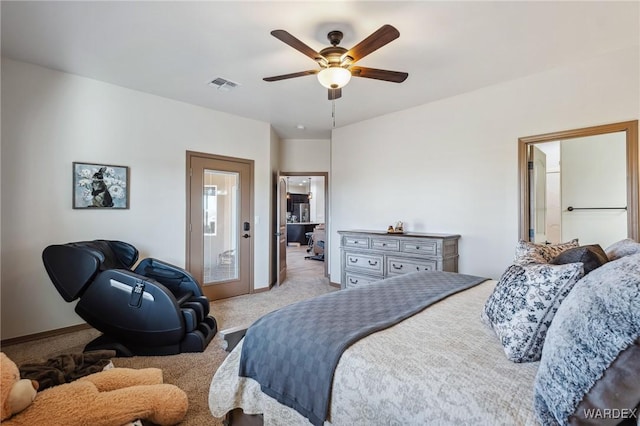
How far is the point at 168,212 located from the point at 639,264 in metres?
4.17

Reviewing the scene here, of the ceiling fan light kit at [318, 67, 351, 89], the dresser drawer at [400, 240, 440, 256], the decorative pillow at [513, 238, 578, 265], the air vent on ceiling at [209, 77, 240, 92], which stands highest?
the air vent on ceiling at [209, 77, 240, 92]

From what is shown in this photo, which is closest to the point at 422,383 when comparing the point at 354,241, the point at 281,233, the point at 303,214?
the point at 354,241

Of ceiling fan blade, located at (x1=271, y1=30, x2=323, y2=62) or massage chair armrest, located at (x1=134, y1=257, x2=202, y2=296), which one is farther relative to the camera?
massage chair armrest, located at (x1=134, y1=257, x2=202, y2=296)

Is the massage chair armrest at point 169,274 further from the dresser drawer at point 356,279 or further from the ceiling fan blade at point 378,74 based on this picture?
the ceiling fan blade at point 378,74

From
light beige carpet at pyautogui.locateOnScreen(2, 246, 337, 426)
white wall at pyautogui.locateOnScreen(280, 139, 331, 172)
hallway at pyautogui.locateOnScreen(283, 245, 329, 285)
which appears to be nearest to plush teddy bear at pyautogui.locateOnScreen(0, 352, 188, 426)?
light beige carpet at pyautogui.locateOnScreen(2, 246, 337, 426)

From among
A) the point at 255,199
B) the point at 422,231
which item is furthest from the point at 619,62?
the point at 255,199

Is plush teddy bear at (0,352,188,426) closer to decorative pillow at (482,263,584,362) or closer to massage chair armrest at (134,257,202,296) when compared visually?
massage chair armrest at (134,257,202,296)

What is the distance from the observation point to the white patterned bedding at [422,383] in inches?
36.1

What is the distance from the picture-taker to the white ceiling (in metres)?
2.15

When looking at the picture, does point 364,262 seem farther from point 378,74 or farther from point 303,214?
point 303,214

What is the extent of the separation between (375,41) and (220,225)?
3361mm

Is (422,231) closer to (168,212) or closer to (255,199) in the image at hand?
(255,199)

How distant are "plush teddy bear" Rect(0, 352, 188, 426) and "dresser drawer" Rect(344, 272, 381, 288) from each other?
2.62m

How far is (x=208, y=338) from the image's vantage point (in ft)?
9.36
